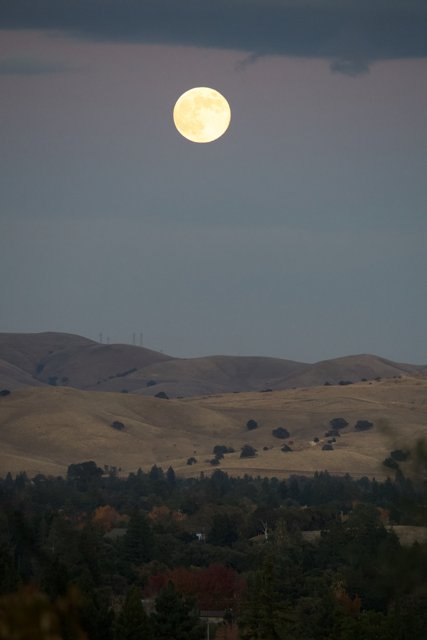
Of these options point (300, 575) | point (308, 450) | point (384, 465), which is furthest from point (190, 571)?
point (308, 450)

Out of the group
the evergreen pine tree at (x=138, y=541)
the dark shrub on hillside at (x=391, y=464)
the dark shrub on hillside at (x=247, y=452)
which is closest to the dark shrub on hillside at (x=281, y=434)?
the dark shrub on hillside at (x=247, y=452)

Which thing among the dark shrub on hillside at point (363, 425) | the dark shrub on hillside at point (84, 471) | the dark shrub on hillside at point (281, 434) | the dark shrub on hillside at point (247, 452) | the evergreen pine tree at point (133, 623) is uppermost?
the dark shrub on hillside at point (363, 425)

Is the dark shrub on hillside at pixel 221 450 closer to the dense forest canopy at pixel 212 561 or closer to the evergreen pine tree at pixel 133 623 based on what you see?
the dense forest canopy at pixel 212 561

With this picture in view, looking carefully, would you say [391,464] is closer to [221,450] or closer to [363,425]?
[221,450]

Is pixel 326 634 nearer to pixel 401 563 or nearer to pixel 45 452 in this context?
pixel 401 563

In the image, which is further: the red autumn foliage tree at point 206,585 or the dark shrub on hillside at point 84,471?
the dark shrub on hillside at point 84,471

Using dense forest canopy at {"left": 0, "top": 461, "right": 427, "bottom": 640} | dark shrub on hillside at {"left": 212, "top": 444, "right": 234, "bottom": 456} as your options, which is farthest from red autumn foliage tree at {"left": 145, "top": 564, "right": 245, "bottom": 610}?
dark shrub on hillside at {"left": 212, "top": 444, "right": 234, "bottom": 456}

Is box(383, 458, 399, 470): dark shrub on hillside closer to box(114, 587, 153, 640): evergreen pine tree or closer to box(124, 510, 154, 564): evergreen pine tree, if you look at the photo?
box(114, 587, 153, 640): evergreen pine tree

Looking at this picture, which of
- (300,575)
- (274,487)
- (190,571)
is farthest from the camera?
(274,487)

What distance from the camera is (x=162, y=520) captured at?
11012 cm

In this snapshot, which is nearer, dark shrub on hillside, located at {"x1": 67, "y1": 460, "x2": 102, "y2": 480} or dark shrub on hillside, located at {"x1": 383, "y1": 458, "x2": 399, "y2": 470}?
dark shrub on hillside, located at {"x1": 383, "y1": 458, "x2": 399, "y2": 470}

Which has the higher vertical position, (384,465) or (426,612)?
(384,465)

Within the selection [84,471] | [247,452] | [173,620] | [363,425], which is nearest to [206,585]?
[173,620]

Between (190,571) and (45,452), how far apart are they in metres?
113
